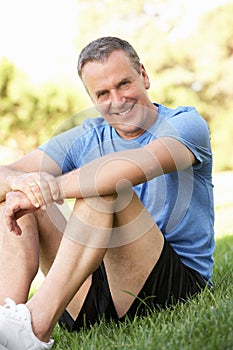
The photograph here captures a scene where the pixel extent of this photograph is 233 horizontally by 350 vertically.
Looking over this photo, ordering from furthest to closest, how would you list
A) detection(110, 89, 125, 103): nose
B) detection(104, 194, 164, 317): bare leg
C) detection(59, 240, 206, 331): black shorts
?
detection(110, 89, 125, 103): nose, detection(59, 240, 206, 331): black shorts, detection(104, 194, 164, 317): bare leg

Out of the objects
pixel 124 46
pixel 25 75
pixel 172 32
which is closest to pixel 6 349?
pixel 124 46

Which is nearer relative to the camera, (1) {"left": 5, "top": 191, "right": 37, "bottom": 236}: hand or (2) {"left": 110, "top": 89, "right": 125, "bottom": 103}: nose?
(1) {"left": 5, "top": 191, "right": 37, "bottom": 236}: hand

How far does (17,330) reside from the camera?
1.82 meters

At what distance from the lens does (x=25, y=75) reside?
45.3 feet

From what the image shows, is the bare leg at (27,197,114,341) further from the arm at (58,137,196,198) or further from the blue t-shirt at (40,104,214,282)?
the blue t-shirt at (40,104,214,282)

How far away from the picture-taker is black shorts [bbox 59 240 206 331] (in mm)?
2064

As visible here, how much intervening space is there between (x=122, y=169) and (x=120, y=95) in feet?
1.75

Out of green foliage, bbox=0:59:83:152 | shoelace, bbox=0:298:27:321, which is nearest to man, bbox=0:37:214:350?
shoelace, bbox=0:298:27:321

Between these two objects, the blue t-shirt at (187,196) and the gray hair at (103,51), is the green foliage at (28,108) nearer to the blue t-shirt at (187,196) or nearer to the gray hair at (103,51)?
the gray hair at (103,51)

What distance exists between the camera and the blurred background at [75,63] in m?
13.8

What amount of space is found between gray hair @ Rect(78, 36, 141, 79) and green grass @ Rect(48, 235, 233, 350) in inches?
36.7

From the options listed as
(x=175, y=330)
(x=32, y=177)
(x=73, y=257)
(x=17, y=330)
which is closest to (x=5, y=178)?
(x=32, y=177)

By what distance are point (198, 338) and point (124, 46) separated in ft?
4.21

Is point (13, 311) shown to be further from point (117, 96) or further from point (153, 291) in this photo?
point (117, 96)
